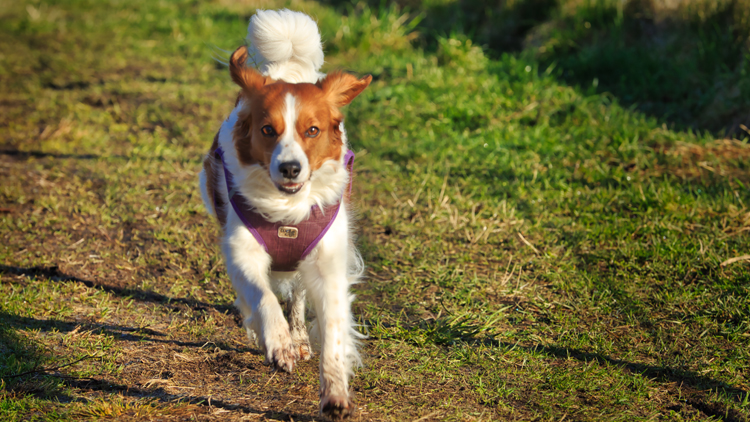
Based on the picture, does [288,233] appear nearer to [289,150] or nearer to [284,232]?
[284,232]

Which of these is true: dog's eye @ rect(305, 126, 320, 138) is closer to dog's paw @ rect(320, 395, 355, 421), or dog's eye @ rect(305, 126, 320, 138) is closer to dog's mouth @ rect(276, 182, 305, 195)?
dog's mouth @ rect(276, 182, 305, 195)

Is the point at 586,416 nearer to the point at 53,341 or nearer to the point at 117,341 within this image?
the point at 117,341

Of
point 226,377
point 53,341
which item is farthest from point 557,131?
point 53,341

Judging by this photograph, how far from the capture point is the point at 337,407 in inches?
92.9

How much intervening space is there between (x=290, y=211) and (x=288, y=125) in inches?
15.3

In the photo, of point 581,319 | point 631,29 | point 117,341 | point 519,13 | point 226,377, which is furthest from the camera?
point 519,13

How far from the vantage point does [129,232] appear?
13.8 ft

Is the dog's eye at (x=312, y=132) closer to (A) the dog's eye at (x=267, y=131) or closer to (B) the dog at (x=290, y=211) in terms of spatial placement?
(B) the dog at (x=290, y=211)

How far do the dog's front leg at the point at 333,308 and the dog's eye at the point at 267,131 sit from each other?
50cm

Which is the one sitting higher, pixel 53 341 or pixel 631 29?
pixel 631 29

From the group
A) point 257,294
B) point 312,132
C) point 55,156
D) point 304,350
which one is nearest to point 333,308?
point 257,294

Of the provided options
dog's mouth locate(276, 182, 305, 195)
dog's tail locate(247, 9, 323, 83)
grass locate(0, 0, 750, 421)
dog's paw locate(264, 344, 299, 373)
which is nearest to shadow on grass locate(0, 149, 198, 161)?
grass locate(0, 0, 750, 421)

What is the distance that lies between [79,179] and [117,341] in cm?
→ 223

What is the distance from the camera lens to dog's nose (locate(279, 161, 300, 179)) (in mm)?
2406
